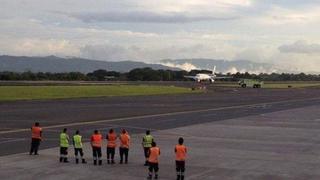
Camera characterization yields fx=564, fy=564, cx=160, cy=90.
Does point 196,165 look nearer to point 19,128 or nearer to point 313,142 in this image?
point 313,142

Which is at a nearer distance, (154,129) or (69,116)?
(154,129)

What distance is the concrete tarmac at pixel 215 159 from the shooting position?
817 inches

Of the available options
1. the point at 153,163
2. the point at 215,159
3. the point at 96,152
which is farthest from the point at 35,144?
the point at 215,159

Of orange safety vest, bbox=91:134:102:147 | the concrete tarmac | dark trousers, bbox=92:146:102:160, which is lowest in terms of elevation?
the concrete tarmac

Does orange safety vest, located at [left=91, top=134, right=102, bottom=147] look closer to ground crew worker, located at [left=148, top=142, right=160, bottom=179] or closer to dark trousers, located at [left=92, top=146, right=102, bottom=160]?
dark trousers, located at [left=92, top=146, right=102, bottom=160]

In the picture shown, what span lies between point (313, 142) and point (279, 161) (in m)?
8.98

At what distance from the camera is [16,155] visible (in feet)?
82.9

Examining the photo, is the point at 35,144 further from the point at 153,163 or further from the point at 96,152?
the point at 153,163

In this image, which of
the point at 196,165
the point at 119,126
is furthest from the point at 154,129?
the point at 196,165

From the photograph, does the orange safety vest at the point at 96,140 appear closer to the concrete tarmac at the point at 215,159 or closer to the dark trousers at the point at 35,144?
the concrete tarmac at the point at 215,159

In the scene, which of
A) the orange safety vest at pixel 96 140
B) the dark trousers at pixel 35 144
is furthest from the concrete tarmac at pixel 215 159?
the orange safety vest at pixel 96 140

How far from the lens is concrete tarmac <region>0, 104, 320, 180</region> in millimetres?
20750

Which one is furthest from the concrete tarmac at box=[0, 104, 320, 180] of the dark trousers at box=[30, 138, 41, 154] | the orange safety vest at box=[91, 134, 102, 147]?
the orange safety vest at box=[91, 134, 102, 147]

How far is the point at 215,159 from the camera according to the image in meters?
25.0
